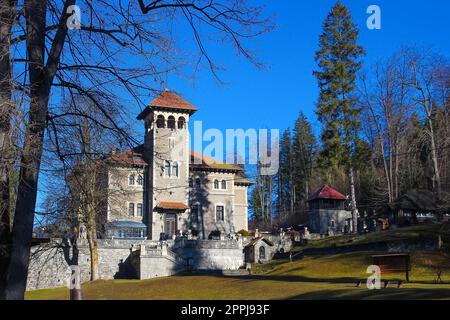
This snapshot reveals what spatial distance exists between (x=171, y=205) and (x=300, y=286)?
31.4m

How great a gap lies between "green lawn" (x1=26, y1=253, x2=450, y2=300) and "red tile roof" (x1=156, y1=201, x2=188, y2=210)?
13.4 m

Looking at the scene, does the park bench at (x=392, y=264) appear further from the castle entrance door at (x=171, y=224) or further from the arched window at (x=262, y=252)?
the castle entrance door at (x=171, y=224)

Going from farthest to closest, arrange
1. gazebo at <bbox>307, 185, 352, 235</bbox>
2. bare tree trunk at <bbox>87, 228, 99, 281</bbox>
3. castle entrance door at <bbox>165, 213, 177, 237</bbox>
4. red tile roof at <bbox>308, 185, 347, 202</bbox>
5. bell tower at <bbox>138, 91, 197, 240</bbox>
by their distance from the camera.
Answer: gazebo at <bbox>307, 185, 352, 235</bbox> → red tile roof at <bbox>308, 185, 347, 202</bbox> → castle entrance door at <bbox>165, 213, 177, 237</bbox> → bell tower at <bbox>138, 91, 197, 240</bbox> → bare tree trunk at <bbox>87, 228, 99, 281</bbox>

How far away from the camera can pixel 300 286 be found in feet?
76.6

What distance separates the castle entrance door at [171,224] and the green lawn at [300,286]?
1385 centimetres

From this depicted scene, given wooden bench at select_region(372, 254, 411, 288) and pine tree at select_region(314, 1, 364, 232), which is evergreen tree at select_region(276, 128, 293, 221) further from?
wooden bench at select_region(372, 254, 411, 288)

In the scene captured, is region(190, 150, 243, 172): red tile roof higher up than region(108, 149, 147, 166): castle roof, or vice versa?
region(190, 150, 243, 172): red tile roof

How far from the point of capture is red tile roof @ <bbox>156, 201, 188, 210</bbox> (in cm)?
5288

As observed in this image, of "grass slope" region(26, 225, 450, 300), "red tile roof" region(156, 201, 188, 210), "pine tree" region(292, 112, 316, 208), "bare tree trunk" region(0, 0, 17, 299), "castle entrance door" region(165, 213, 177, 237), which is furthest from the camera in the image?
"pine tree" region(292, 112, 316, 208)

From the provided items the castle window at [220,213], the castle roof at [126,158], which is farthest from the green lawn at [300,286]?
the castle window at [220,213]

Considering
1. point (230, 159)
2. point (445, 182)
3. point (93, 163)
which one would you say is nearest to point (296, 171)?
point (230, 159)

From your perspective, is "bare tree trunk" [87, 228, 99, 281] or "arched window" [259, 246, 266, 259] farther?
"arched window" [259, 246, 266, 259]

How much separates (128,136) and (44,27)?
6.09 ft

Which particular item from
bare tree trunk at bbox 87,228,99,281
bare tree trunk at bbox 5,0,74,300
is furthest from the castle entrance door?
bare tree trunk at bbox 5,0,74,300
